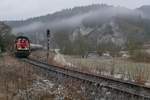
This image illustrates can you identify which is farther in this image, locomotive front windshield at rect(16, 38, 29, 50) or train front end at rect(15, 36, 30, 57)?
locomotive front windshield at rect(16, 38, 29, 50)

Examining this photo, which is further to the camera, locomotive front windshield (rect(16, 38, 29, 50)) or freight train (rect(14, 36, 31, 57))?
locomotive front windshield (rect(16, 38, 29, 50))

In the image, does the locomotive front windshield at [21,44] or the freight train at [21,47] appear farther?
the locomotive front windshield at [21,44]

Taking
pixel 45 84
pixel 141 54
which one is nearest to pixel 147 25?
pixel 141 54

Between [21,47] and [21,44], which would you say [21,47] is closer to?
[21,47]

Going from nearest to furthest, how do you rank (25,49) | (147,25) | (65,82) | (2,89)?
(2,89) < (65,82) < (25,49) < (147,25)

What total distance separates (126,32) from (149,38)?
1429 centimetres

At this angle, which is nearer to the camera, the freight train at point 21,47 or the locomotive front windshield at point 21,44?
the freight train at point 21,47

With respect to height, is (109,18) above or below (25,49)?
above

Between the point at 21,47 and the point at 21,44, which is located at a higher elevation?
the point at 21,44

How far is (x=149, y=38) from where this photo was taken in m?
160

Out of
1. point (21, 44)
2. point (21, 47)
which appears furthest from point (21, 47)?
point (21, 44)

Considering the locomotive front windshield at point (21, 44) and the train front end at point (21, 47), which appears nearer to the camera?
the train front end at point (21, 47)

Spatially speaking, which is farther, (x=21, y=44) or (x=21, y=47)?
(x=21, y=44)

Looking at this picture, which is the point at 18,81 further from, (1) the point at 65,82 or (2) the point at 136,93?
(2) the point at 136,93
